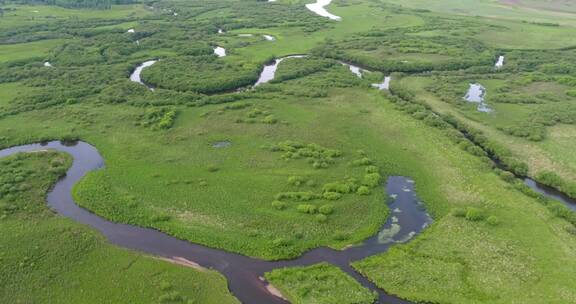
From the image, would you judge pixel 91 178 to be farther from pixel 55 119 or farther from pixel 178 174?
pixel 55 119

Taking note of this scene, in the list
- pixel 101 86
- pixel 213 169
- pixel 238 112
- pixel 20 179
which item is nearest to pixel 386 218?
pixel 213 169

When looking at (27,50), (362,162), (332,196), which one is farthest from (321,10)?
(332,196)

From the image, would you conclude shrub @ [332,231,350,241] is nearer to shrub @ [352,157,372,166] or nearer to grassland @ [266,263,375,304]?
grassland @ [266,263,375,304]

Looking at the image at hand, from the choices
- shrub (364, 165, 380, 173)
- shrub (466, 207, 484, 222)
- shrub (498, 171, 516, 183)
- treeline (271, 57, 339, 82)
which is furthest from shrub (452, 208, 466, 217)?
treeline (271, 57, 339, 82)

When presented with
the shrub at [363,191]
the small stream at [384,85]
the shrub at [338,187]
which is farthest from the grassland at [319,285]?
the small stream at [384,85]

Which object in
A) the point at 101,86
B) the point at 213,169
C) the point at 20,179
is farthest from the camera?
the point at 101,86

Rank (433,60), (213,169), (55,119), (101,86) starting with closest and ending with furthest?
1. (213,169)
2. (55,119)
3. (101,86)
4. (433,60)

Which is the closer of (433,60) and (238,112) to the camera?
(238,112)

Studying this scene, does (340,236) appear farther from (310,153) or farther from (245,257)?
(310,153)
